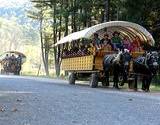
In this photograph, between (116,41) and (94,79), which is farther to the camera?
(116,41)

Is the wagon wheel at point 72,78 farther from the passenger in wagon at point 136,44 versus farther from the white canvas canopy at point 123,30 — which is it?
the passenger in wagon at point 136,44

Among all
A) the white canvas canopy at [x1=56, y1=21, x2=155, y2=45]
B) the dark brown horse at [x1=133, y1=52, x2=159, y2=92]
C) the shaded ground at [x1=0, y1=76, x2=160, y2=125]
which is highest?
the white canvas canopy at [x1=56, y1=21, x2=155, y2=45]

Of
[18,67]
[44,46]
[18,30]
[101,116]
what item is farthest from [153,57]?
[18,30]

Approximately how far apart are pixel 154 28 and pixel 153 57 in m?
13.0

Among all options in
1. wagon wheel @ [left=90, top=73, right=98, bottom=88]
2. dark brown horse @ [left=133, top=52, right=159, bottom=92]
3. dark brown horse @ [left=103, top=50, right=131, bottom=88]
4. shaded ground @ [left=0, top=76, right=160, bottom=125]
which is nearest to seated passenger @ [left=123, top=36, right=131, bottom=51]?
dark brown horse @ [left=103, top=50, right=131, bottom=88]

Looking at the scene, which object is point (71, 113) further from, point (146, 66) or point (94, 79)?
point (94, 79)

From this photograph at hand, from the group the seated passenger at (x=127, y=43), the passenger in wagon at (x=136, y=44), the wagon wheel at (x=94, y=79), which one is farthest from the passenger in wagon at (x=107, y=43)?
the wagon wheel at (x=94, y=79)

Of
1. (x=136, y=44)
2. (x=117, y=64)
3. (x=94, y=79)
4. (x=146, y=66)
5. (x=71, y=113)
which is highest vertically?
(x=136, y=44)

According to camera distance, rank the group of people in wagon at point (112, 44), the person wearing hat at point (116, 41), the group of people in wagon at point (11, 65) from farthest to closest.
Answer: the group of people in wagon at point (11, 65) < the person wearing hat at point (116, 41) < the group of people in wagon at point (112, 44)

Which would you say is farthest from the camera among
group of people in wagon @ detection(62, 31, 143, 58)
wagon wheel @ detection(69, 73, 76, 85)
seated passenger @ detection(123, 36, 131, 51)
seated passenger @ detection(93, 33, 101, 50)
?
wagon wheel @ detection(69, 73, 76, 85)

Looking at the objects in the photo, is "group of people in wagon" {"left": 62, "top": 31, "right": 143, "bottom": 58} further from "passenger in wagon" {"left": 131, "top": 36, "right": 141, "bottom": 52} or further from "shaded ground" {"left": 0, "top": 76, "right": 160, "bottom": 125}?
"shaded ground" {"left": 0, "top": 76, "right": 160, "bottom": 125}

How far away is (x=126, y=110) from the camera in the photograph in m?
13.3

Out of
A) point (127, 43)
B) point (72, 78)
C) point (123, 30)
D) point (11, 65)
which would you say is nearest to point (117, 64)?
point (127, 43)

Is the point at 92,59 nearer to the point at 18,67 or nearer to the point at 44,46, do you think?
the point at 18,67
